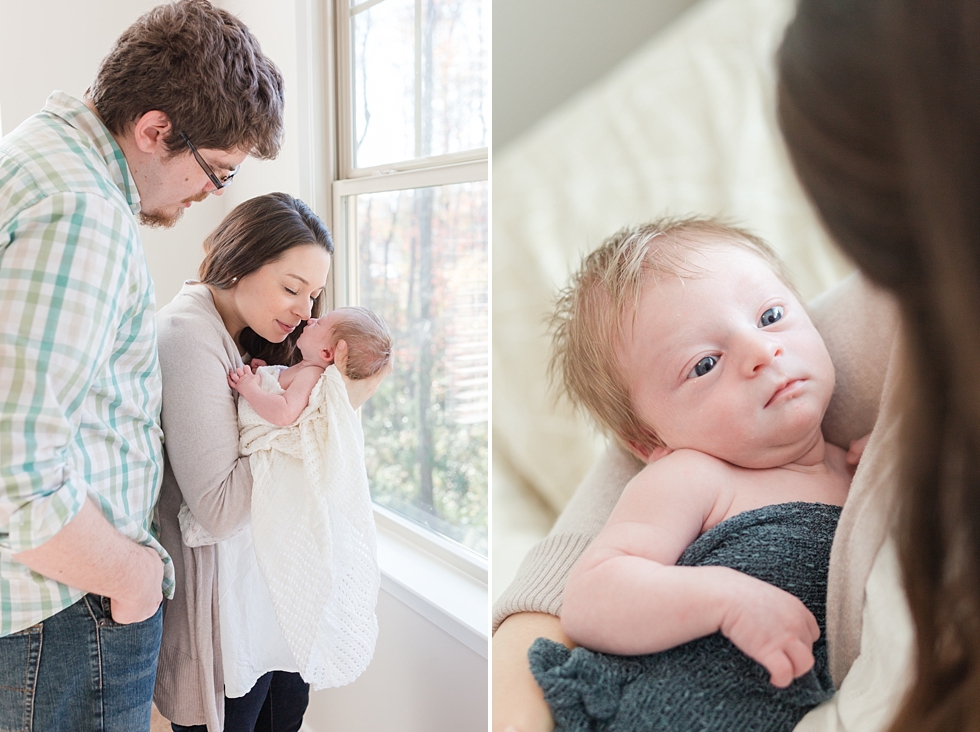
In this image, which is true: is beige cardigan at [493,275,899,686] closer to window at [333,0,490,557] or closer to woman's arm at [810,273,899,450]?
woman's arm at [810,273,899,450]

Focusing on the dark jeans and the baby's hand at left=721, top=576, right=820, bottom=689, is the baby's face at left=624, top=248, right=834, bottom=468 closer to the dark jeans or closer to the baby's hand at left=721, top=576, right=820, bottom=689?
the baby's hand at left=721, top=576, right=820, bottom=689

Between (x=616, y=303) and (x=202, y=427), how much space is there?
760mm

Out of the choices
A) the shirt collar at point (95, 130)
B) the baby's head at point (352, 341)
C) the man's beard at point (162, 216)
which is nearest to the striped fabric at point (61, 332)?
the shirt collar at point (95, 130)

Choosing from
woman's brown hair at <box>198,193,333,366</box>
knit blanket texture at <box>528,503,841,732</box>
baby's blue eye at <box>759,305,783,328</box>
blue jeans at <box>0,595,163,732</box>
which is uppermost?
woman's brown hair at <box>198,193,333,366</box>

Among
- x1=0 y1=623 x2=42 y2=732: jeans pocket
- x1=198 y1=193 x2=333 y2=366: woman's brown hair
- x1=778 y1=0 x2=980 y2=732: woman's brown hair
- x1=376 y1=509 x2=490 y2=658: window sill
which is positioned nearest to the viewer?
x1=778 y1=0 x2=980 y2=732: woman's brown hair

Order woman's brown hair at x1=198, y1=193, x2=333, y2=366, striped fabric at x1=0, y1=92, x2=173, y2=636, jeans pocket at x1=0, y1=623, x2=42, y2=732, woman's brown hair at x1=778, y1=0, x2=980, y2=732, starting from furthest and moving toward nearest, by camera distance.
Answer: woman's brown hair at x1=198, y1=193, x2=333, y2=366
jeans pocket at x1=0, y1=623, x2=42, y2=732
striped fabric at x1=0, y1=92, x2=173, y2=636
woman's brown hair at x1=778, y1=0, x2=980, y2=732

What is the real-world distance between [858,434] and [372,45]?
1.63 m

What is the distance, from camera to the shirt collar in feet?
3.02

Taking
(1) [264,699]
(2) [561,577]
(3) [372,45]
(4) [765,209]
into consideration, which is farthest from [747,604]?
(3) [372,45]

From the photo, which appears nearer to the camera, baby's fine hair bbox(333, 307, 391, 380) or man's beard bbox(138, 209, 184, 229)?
man's beard bbox(138, 209, 184, 229)

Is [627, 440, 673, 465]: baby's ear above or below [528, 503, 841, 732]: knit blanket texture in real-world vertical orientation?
above

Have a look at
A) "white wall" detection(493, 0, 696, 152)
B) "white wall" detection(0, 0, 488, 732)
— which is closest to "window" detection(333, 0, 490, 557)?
"white wall" detection(0, 0, 488, 732)

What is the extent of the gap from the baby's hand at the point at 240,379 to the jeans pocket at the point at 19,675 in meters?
0.43

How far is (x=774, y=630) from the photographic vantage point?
0.53 meters
